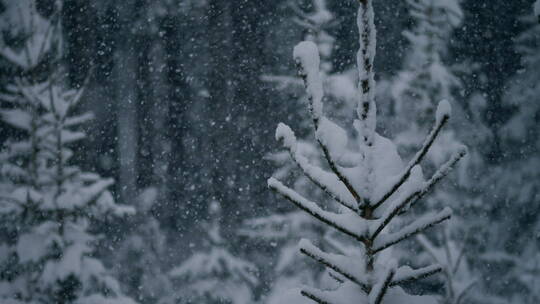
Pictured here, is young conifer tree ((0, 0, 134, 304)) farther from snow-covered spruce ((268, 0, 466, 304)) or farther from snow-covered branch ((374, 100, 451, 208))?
snow-covered branch ((374, 100, 451, 208))

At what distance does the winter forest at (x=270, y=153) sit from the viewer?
1.25 m

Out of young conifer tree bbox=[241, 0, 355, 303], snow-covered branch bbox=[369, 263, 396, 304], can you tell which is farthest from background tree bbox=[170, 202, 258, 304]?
snow-covered branch bbox=[369, 263, 396, 304]

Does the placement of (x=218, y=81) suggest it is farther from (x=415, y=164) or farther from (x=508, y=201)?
(x=415, y=164)

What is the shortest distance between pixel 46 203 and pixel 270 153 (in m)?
3.73

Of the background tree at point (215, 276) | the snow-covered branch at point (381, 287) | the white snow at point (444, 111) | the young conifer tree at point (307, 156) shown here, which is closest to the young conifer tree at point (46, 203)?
the young conifer tree at point (307, 156)

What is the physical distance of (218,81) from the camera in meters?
13.2

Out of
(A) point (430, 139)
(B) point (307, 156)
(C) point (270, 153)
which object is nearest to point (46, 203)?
(C) point (270, 153)

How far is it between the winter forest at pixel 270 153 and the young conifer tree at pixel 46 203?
0.08ft

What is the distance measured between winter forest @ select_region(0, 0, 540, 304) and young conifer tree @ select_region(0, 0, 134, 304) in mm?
26

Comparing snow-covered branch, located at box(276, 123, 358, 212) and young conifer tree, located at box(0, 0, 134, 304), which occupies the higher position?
snow-covered branch, located at box(276, 123, 358, 212)

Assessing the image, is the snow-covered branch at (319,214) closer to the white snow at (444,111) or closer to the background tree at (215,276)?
the white snow at (444,111)

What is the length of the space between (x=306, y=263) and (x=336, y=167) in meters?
7.45

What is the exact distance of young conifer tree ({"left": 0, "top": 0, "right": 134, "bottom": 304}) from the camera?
16.1 feet

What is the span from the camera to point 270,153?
736 centimetres
